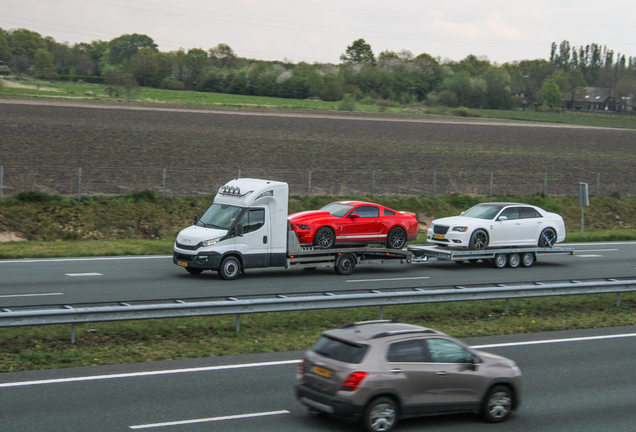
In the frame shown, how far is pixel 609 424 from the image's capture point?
29.3 ft

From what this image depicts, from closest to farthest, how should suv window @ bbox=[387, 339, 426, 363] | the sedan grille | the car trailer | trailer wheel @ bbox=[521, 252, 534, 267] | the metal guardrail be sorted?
suv window @ bbox=[387, 339, 426, 363]
the metal guardrail
the car trailer
the sedan grille
trailer wheel @ bbox=[521, 252, 534, 267]

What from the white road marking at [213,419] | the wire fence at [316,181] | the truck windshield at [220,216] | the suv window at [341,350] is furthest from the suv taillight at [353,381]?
the wire fence at [316,181]

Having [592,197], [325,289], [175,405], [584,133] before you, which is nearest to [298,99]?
[584,133]

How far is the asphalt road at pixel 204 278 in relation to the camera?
16.5 metres

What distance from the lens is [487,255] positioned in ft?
73.4

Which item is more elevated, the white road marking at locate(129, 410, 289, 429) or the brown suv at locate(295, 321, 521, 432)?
the brown suv at locate(295, 321, 521, 432)

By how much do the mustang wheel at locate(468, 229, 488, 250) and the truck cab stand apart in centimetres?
644

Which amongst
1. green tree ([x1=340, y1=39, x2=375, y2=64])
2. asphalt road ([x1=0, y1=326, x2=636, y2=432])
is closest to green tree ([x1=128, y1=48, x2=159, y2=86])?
green tree ([x1=340, y1=39, x2=375, y2=64])

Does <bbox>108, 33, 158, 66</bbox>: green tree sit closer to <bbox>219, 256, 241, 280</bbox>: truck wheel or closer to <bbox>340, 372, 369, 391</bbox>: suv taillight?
<bbox>219, 256, 241, 280</bbox>: truck wheel

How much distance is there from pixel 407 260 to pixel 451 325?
6.88 metres

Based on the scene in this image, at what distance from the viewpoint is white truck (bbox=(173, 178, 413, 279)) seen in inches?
748

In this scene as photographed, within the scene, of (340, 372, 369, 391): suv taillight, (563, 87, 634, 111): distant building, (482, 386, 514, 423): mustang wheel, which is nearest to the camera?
(340, 372, 369, 391): suv taillight

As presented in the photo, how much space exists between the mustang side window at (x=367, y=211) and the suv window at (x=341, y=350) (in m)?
12.6

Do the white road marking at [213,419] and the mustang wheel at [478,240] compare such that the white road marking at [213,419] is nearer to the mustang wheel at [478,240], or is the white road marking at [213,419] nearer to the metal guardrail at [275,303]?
the metal guardrail at [275,303]
